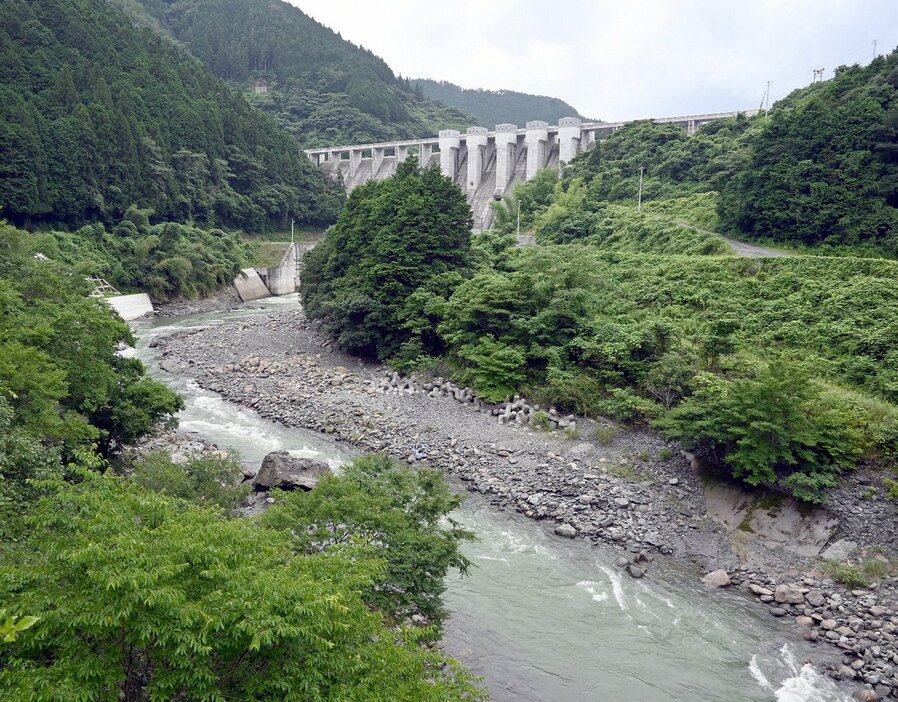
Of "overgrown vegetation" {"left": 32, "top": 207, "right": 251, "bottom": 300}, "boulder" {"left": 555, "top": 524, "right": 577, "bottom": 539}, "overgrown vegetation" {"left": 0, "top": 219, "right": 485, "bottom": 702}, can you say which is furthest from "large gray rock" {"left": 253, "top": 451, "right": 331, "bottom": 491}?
"overgrown vegetation" {"left": 32, "top": 207, "right": 251, "bottom": 300}

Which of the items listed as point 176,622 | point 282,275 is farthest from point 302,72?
point 176,622

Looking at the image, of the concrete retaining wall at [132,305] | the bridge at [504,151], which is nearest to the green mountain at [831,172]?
the bridge at [504,151]

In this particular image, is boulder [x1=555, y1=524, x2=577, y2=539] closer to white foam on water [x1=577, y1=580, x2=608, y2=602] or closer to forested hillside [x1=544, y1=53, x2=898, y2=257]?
white foam on water [x1=577, y1=580, x2=608, y2=602]

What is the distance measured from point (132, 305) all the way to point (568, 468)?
1344 inches

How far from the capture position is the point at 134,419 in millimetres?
18031

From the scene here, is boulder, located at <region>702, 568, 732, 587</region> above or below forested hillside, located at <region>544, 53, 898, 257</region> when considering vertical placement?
below

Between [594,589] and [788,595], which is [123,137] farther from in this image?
[788,595]

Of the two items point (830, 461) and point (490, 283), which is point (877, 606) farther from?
point (490, 283)

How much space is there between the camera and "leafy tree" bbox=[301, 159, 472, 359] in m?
30.1

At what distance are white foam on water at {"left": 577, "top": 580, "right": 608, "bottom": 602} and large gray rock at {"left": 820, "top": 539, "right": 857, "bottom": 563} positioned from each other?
5.00 metres

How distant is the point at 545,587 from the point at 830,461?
7.92 m

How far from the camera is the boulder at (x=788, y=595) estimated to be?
1377 cm

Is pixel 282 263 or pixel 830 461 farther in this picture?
pixel 282 263

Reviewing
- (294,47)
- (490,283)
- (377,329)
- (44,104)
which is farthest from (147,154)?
(294,47)
